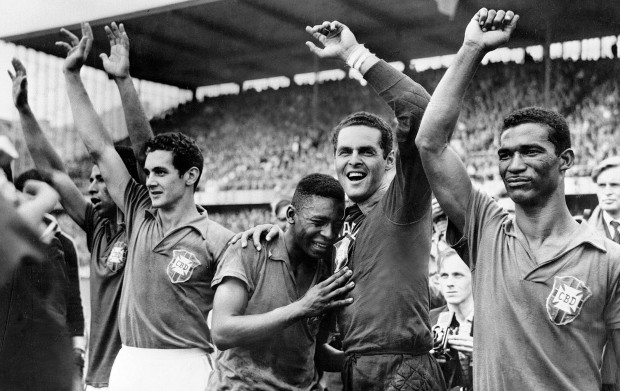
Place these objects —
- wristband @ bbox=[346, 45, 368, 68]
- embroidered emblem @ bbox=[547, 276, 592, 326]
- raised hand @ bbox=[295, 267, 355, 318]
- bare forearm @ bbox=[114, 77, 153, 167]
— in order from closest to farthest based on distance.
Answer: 1. embroidered emblem @ bbox=[547, 276, 592, 326]
2. raised hand @ bbox=[295, 267, 355, 318]
3. wristband @ bbox=[346, 45, 368, 68]
4. bare forearm @ bbox=[114, 77, 153, 167]

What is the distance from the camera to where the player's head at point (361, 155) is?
3.08 metres

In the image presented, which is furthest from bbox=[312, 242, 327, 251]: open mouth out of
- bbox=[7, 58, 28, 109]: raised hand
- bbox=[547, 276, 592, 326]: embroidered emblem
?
bbox=[7, 58, 28, 109]: raised hand

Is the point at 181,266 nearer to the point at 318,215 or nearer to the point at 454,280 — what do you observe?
the point at 318,215

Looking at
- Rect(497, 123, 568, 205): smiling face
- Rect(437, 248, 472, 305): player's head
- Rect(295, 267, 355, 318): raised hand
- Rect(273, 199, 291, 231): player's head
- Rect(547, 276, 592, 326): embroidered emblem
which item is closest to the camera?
Rect(547, 276, 592, 326): embroidered emblem

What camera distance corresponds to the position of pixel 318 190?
10.0 feet

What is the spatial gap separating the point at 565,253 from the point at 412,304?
2.32 feet

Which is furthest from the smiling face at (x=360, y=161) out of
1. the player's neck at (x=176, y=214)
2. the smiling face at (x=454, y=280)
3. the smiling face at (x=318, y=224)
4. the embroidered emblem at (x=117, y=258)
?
the embroidered emblem at (x=117, y=258)

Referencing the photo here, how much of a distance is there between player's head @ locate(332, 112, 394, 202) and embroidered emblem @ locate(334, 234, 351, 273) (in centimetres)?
20

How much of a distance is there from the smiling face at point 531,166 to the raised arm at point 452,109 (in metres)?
0.20

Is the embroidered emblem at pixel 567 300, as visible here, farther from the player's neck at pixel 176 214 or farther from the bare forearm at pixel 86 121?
the bare forearm at pixel 86 121

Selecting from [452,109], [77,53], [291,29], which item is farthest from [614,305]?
[291,29]

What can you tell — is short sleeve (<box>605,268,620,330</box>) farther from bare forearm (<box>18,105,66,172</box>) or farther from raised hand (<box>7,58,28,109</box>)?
raised hand (<box>7,58,28,109</box>)

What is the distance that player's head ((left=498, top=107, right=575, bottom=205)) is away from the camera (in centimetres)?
250

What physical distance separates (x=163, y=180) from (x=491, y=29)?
193cm
